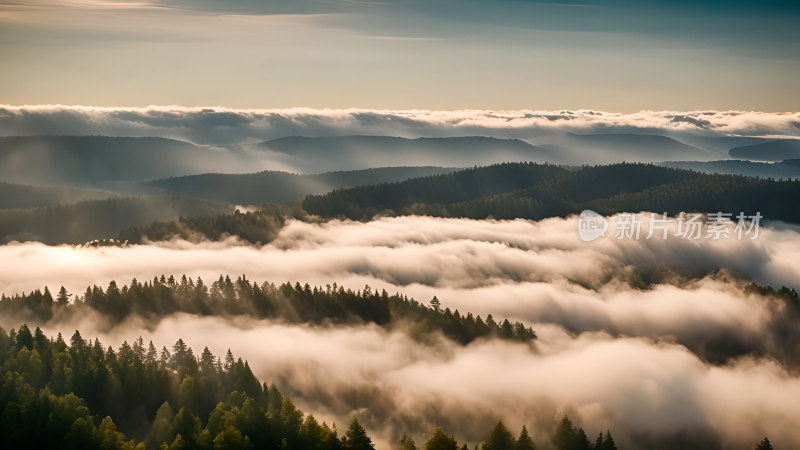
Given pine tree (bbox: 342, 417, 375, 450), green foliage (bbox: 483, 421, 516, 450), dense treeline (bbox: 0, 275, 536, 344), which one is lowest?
dense treeline (bbox: 0, 275, 536, 344)

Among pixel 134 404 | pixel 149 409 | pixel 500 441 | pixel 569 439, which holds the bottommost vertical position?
pixel 569 439

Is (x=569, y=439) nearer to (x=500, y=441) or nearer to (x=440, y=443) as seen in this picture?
(x=500, y=441)

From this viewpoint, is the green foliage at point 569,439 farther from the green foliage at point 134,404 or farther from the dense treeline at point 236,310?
the dense treeline at point 236,310

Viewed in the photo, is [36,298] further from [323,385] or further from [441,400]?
[441,400]

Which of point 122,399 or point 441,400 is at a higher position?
point 122,399

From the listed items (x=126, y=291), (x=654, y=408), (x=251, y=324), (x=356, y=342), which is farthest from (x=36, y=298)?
(x=654, y=408)

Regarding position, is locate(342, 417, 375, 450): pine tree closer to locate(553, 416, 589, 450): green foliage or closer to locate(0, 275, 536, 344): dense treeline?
locate(553, 416, 589, 450): green foliage

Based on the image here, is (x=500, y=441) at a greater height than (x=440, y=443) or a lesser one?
lesser

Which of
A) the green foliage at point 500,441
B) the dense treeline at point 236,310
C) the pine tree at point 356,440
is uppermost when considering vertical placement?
the pine tree at point 356,440

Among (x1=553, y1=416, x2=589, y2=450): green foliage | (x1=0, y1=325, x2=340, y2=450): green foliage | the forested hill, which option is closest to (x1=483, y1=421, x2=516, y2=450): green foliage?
the forested hill

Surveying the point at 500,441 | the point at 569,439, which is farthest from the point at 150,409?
the point at 569,439

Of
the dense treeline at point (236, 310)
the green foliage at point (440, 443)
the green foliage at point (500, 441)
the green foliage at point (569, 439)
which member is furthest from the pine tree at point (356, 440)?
the dense treeline at point (236, 310)
